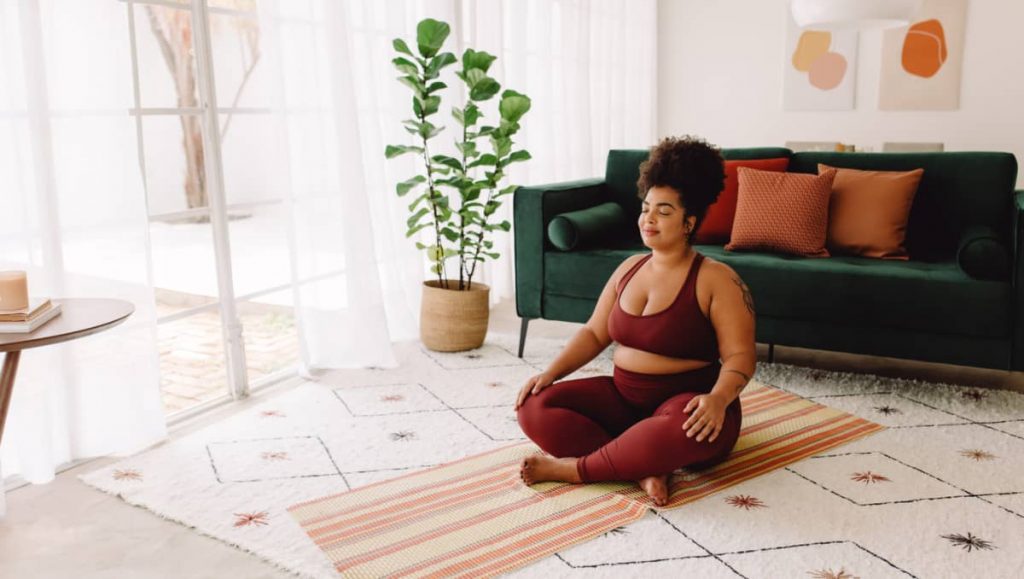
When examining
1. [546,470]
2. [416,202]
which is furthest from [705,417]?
[416,202]

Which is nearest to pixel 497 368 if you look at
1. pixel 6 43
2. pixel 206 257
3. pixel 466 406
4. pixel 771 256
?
pixel 466 406

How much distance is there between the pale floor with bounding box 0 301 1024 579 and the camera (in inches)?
72.4

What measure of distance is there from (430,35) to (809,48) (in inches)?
134

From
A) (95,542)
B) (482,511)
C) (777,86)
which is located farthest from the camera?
(777,86)

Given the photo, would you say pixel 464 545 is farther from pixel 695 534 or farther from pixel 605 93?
pixel 605 93

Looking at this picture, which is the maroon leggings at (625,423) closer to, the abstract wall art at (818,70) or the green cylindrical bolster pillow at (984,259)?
the green cylindrical bolster pillow at (984,259)

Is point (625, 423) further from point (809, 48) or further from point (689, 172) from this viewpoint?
point (809, 48)

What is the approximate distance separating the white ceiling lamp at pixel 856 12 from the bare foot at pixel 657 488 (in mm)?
1766

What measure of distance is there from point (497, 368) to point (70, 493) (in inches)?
61.0

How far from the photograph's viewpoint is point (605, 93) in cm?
539

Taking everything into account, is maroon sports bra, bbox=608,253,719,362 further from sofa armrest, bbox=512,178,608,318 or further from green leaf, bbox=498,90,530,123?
green leaf, bbox=498,90,530,123

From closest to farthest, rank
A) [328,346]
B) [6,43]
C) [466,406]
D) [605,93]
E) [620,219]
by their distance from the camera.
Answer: [6,43] < [466,406] < [328,346] < [620,219] < [605,93]

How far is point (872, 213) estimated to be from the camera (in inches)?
127

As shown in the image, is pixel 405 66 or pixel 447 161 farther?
pixel 447 161
